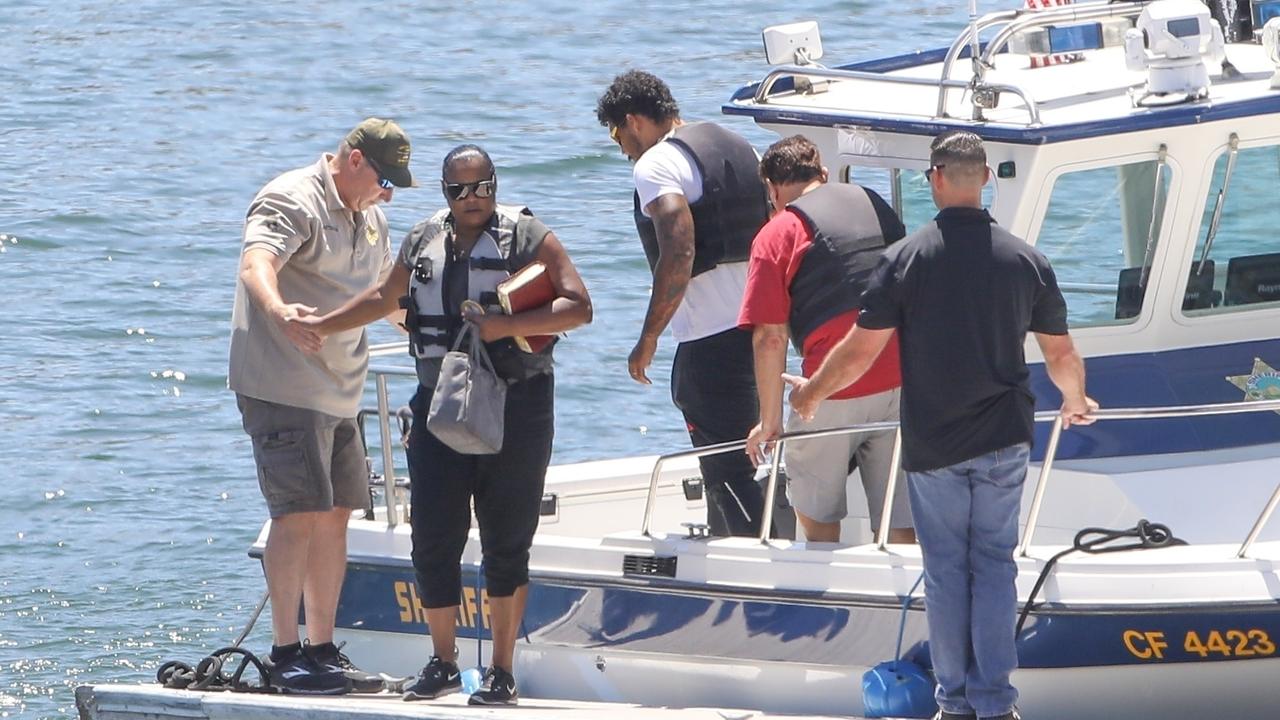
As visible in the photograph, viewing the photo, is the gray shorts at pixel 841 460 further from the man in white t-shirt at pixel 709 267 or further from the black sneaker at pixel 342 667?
the black sneaker at pixel 342 667

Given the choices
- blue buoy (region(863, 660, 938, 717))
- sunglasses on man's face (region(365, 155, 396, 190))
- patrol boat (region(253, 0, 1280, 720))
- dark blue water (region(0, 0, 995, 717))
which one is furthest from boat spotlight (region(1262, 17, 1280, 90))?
dark blue water (region(0, 0, 995, 717))

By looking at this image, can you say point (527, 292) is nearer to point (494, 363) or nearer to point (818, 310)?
point (494, 363)

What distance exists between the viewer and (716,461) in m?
6.88

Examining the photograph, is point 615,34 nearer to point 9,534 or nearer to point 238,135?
point 238,135

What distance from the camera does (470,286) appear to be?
6.07 meters

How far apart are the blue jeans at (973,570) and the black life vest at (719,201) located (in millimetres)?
1414

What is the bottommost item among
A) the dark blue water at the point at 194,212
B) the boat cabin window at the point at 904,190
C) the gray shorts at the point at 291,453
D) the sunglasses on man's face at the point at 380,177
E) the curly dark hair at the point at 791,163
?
the dark blue water at the point at 194,212

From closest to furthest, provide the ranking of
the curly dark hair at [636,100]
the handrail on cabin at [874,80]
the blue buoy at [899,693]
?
the blue buoy at [899,693] → the handrail on cabin at [874,80] → the curly dark hair at [636,100]

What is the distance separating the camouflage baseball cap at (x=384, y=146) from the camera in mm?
6391

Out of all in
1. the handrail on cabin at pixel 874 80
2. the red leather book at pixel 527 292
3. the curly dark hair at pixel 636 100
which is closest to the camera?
the red leather book at pixel 527 292

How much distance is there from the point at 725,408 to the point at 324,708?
159 centimetres

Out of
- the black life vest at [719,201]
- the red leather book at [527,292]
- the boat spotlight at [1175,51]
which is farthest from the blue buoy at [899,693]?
the boat spotlight at [1175,51]

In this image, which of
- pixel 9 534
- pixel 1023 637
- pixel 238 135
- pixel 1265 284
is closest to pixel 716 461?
pixel 1023 637

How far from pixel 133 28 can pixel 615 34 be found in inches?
197
